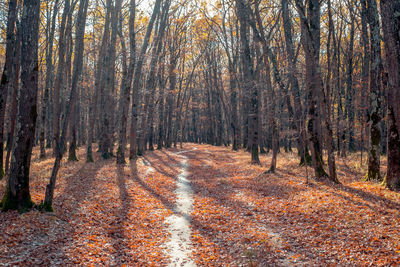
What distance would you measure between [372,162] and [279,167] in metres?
6.42

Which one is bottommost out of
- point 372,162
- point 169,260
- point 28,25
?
point 169,260

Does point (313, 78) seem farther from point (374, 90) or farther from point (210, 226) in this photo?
point (210, 226)

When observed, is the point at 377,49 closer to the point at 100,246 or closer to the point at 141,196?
the point at 141,196

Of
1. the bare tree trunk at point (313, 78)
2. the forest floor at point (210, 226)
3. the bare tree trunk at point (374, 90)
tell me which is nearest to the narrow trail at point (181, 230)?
the forest floor at point (210, 226)

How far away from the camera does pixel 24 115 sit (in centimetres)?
762

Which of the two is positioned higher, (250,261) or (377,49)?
(377,49)

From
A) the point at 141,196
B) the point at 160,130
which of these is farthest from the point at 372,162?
the point at 160,130

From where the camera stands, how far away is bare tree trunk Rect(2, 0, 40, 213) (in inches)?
300

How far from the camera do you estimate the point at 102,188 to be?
40.4 feet

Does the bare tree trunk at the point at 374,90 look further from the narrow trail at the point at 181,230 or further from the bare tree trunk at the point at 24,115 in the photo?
the bare tree trunk at the point at 24,115

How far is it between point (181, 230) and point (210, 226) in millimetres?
911

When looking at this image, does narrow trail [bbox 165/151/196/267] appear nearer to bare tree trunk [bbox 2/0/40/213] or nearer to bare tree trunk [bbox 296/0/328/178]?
bare tree trunk [bbox 2/0/40/213]

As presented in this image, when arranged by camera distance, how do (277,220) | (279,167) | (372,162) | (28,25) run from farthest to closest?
(279,167) < (372,162) < (277,220) < (28,25)

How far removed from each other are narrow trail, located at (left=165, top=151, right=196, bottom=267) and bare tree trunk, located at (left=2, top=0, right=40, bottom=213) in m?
4.03
